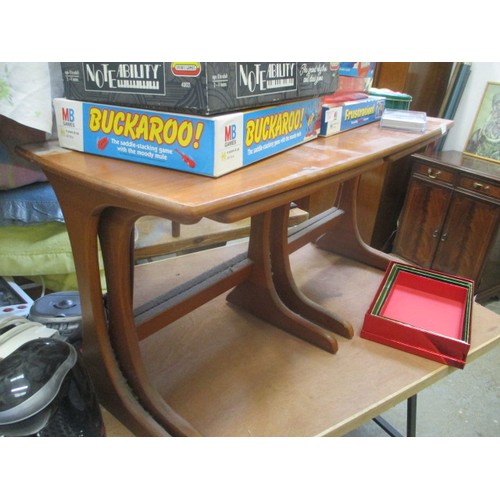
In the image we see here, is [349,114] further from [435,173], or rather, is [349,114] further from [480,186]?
[435,173]

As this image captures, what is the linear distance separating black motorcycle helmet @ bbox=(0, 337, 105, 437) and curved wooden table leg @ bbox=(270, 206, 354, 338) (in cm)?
57

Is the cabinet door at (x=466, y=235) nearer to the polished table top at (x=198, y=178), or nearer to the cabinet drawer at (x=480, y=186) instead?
the cabinet drawer at (x=480, y=186)

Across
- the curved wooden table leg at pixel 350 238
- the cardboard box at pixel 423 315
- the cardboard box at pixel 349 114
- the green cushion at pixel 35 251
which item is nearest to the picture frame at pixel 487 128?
the curved wooden table leg at pixel 350 238

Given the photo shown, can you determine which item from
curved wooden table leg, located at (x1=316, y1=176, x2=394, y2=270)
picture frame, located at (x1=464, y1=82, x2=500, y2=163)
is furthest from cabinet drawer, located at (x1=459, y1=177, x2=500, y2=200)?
curved wooden table leg, located at (x1=316, y1=176, x2=394, y2=270)

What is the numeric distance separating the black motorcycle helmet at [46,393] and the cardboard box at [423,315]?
0.68m

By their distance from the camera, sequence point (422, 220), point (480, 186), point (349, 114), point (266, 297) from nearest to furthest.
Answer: point (349, 114)
point (266, 297)
point (480, 186)
point (422, 220)

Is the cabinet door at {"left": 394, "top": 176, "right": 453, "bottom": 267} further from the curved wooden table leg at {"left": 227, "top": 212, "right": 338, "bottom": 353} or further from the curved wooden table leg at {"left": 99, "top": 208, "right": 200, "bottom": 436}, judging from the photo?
the curved wooden table leg at {"left": 99, "top": 208, "right": 200, "bottom": 436}

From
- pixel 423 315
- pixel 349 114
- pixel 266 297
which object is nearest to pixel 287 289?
pixel 266 297

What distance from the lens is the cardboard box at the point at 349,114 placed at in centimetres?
83

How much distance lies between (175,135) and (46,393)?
1.27 feet

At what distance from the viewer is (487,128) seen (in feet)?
7.85

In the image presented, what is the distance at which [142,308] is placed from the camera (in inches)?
33.1
